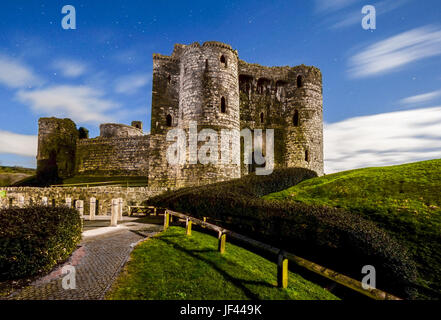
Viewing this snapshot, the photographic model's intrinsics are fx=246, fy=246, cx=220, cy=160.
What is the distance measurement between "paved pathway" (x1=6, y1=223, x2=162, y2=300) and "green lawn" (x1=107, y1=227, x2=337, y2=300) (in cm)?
31

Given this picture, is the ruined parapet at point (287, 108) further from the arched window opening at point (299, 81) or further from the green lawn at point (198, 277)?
the green lawn at point (198, 277)

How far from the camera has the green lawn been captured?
4.95m

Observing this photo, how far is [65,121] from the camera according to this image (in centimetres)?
3475

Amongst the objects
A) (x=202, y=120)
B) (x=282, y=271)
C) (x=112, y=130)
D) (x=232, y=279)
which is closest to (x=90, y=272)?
(x=232, y=279)

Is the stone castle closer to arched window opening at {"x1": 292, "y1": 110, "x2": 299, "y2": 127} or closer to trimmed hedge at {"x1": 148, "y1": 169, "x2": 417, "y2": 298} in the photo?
arched window opening at {"x1": 292, "y1": 110, "x2": 299, "y2": 127}

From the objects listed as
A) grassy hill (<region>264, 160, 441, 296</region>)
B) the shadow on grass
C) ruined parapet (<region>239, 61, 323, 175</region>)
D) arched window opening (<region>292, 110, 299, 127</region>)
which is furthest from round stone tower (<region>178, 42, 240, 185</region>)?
the shadow on grass

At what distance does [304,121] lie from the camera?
85.9 feet

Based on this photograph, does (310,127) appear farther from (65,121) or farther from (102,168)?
(65,121)

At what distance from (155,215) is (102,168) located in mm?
21267

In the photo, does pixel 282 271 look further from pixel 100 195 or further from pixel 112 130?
pixel 112 130

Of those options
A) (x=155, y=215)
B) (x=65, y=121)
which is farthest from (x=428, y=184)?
(x=65, y=121)

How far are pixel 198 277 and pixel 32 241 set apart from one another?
402 cm

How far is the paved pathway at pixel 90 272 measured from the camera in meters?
4.70

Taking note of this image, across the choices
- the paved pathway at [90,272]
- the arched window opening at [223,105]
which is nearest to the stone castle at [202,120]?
the arched window opening at [223,105]
